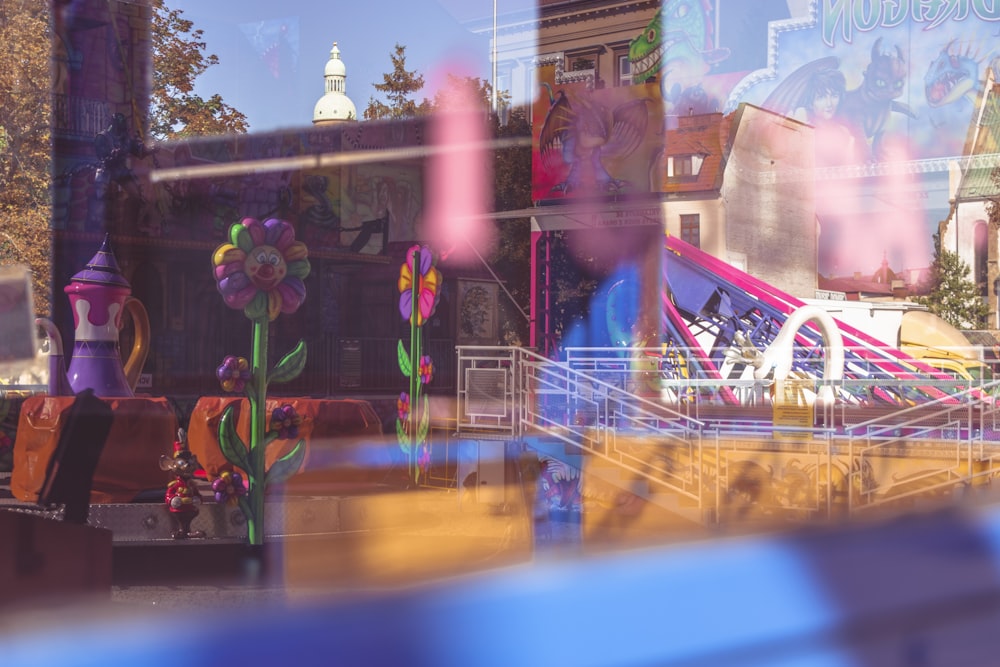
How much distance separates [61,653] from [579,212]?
1.96m

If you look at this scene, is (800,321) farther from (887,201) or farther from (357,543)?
(357,543)

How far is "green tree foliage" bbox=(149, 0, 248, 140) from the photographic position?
3.59m

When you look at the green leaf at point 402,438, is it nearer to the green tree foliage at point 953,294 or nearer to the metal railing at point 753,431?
the metal railing at point 753,431

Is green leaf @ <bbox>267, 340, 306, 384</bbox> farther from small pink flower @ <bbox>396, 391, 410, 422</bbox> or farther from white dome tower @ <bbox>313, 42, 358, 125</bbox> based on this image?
white dome tower @ <bbox>313, 42, 358, 125</bbox>

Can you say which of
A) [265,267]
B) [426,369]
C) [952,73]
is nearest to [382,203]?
[426,369]

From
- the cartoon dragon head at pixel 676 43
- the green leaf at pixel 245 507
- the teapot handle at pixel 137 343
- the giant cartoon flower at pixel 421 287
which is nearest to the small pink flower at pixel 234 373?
the green leaf at pixel 245 507

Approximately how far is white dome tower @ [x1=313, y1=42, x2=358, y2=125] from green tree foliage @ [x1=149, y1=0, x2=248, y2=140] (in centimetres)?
27

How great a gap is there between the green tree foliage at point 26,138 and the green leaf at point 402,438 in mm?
1226

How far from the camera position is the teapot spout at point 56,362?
381cm

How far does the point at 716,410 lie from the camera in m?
2.91

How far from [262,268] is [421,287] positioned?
666mm

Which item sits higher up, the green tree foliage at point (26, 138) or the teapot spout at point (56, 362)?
the green tree foliage at point (26, 138)

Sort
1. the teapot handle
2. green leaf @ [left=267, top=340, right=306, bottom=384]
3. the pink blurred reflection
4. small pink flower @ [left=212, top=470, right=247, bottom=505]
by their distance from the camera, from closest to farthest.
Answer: the pink blurred reflection, small pink flower @ [left=212, top=470, right=247, bottom=505], green leaf @ [left=267, top=340, right=306, bottom=384], the teapot handle

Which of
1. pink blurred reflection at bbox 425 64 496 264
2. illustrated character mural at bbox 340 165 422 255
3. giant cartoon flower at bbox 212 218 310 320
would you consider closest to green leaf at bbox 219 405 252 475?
giant cartoon flower at bbox 212 218 310 320
